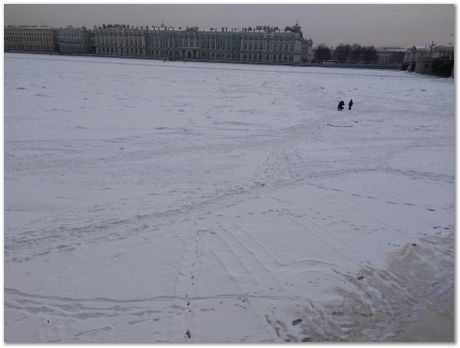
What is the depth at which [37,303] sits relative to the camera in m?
3.71

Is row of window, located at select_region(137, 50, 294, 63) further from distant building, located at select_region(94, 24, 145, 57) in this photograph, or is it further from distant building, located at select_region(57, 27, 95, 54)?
distant building, located at select_region(57, 27, 95, 54)

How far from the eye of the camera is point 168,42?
93.9 meters

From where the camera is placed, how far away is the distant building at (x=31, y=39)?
95.1 meters

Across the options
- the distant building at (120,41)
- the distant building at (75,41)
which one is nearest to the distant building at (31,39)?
the distant building at (75,41)

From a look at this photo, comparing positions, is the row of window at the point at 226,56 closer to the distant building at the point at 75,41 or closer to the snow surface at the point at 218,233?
the distant building at the point at 75,41

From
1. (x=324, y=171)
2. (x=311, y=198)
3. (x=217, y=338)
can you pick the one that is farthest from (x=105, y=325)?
(x=324, y=171)

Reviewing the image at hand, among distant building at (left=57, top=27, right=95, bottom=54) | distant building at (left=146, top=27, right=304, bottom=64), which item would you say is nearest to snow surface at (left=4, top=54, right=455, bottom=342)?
distant building at (left=146, top=27, right=304, bottom=64)

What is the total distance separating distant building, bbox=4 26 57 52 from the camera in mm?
95125

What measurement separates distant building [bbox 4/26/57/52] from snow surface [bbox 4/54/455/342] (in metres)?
102

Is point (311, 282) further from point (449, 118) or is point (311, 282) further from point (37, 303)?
point (449, 118)

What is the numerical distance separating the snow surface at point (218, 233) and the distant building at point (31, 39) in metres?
102

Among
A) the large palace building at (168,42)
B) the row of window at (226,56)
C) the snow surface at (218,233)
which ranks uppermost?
the large palace building at (168,42)

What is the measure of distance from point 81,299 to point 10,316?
0.62 metres

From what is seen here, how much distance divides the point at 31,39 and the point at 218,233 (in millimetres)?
110202
